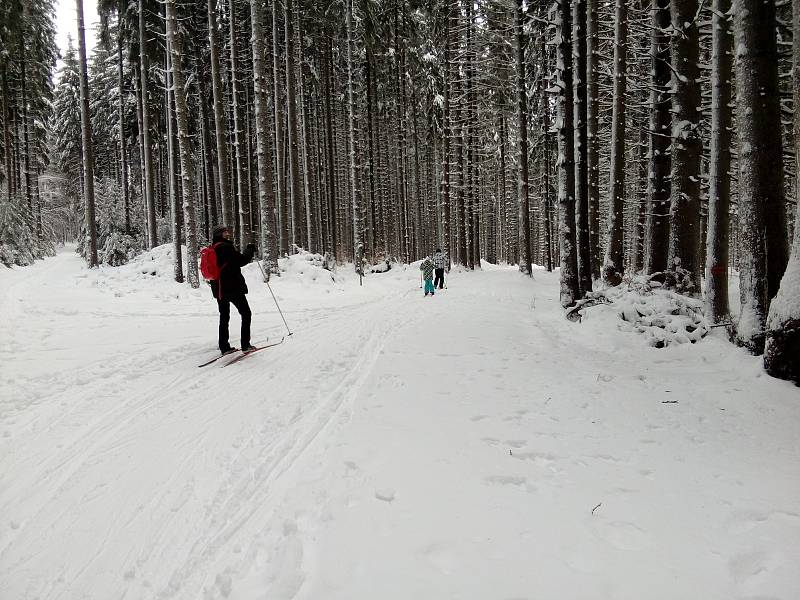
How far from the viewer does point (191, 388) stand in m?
5.80

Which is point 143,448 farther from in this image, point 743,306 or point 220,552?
point 743,306

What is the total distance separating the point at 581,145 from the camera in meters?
11.0

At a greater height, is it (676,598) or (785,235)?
(785,235)

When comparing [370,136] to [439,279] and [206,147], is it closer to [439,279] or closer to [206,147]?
[206,147]

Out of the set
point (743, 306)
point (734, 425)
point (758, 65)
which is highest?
point (758, 65)

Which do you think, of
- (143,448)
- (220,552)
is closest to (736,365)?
(220,552)

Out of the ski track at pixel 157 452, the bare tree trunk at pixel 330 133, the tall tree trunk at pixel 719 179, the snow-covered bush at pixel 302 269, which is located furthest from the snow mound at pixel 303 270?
the tall tree trunk at pixel 719 179

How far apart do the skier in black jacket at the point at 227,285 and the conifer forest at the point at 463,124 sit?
7.35 metres

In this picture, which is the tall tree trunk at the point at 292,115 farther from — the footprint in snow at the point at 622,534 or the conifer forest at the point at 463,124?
the footprint in snow at the point at 622,534

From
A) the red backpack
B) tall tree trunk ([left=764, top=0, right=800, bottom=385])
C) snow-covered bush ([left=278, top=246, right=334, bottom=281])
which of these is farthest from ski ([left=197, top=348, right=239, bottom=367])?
snow-covered bush ([left=278, top=246, right=334, bottom=281])

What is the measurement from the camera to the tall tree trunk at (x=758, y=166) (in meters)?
6.21

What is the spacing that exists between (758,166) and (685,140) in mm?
3041

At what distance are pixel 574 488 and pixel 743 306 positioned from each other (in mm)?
5248

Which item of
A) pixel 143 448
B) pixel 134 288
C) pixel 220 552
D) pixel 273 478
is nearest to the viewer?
pixel 220 552
